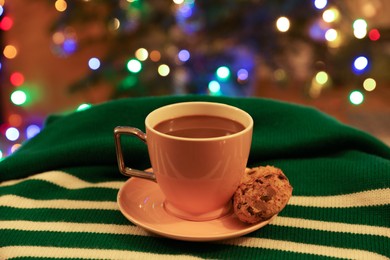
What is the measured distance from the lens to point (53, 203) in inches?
24.4

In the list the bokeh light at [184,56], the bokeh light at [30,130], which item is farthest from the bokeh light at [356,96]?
the bokeh light at [30,130]

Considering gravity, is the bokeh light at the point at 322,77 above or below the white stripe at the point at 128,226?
below

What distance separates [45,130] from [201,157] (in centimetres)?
42

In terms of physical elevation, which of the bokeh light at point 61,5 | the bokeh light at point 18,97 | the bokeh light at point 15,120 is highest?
the bokeh light at point 61,5

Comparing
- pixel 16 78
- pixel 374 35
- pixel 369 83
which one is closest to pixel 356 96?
pixel 369 83

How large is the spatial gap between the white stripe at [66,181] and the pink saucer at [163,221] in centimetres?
5

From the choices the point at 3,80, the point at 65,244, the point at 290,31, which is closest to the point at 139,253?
the point at 65,244

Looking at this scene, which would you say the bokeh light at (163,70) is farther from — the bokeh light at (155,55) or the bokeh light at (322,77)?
the bokeh light at (322,77)

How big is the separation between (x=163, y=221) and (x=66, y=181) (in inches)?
7.3

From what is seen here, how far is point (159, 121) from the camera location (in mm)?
582

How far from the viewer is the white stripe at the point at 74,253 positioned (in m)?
0.51

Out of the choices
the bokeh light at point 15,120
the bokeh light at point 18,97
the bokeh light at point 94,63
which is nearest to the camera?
the bokeh light at point 94,63

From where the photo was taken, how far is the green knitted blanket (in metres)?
0.53

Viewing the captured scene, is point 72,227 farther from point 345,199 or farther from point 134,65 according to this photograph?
point 134,65
